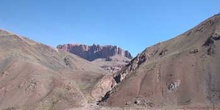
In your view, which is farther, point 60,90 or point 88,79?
point 88,79

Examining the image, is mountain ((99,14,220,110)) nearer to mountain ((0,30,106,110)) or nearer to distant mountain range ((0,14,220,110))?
distant mountain range ((0,14,220,110))

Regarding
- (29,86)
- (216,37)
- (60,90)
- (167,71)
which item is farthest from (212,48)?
(29,86)

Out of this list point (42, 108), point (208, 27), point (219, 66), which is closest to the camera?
point (42, 108)

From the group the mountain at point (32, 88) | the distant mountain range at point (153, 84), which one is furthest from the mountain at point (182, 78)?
the mountain at point (32, 88)

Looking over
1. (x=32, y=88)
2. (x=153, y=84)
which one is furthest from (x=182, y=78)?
(x=32, y=88)

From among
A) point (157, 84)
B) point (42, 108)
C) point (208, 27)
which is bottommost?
point (42, 108)

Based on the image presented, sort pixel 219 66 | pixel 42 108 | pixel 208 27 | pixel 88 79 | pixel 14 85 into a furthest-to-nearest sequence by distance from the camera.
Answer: pixel 88 79 → pixel 208 27 → pixel 14 85 → pixel 219 66 → pixel 42 108

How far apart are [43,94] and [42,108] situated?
9.82 metres

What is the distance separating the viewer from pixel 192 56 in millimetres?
118938

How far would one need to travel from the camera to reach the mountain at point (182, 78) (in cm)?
10250

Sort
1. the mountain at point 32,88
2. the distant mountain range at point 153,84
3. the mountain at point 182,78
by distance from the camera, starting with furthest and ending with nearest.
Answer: the mountain at point 32,88
the distant mountain range at point 153,84
the mountain at point 182,78

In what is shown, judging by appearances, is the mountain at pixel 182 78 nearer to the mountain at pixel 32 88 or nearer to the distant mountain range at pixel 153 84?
the distant mountain range at pixel 153 84

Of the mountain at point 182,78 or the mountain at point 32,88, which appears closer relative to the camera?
the mountain at point 182,78

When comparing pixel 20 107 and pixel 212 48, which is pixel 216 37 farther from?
pixel 20 107
